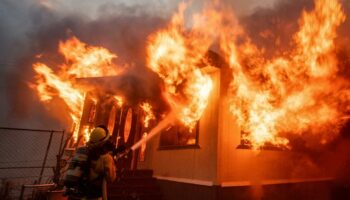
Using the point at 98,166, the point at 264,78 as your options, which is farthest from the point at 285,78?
the point at 98,166

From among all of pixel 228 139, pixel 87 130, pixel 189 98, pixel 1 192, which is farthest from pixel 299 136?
pixel 1 192

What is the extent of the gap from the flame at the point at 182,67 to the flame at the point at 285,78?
36.7 inches

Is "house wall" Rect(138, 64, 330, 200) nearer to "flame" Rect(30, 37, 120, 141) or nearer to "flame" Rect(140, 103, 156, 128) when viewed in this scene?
"flame" Rect(140, 103, 156, 128)

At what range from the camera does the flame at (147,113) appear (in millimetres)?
9801

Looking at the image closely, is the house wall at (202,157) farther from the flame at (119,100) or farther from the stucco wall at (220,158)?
the flame at (119,100)

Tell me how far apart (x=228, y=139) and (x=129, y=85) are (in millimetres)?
4209

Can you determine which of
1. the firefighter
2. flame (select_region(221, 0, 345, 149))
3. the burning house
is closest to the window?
the burning house

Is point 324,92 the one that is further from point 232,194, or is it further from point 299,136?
point 232,194

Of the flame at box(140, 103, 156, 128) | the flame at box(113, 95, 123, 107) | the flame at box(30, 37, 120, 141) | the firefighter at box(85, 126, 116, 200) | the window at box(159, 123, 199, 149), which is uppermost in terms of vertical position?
the flame at box(30, 37, 120, 141)

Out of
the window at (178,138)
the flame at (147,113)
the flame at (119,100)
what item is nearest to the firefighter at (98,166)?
the window at (178,138)

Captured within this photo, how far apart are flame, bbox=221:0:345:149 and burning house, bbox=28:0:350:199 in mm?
33

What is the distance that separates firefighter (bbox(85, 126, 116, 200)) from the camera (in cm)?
439

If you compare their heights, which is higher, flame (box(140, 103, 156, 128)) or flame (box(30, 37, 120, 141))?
flame (box(30, 37, 120, 141))

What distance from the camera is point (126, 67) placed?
31.9 feet
